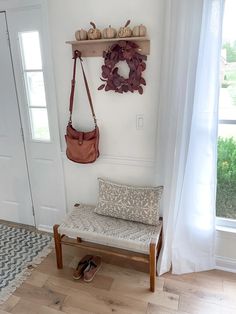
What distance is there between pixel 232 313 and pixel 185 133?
1261mm

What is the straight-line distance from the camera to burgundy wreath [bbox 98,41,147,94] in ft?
5.53

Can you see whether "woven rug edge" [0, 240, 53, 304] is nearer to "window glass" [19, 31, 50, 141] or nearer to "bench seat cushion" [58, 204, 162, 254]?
"bench seat cushion" [58, 204, 162, 254]

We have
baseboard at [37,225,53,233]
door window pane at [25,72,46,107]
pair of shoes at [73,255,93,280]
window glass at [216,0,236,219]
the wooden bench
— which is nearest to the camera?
window glass at [216,0,236,219]

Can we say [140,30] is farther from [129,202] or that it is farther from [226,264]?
[226,264]

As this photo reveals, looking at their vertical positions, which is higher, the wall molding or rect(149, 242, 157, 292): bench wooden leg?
the wall molding

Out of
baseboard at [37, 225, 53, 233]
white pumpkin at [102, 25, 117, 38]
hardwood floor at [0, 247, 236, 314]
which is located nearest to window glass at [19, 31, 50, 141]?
white pumpkin at [102, 25, 117, 38]

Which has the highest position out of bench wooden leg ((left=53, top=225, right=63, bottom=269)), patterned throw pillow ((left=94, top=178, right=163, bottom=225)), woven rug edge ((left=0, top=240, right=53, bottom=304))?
patterned throw pillow ((left=94, top=178, right=163, bottom=225))

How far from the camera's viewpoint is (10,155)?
2.44 m

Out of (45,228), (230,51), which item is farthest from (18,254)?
(230,51)

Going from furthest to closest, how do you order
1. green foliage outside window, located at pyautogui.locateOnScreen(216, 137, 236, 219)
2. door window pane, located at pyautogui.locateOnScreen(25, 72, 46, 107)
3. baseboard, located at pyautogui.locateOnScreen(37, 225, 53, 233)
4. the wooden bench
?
baseboard, located at pyautogui.locateOnScreen(37, 225, 53, 233) < door window pane, located at pyautogui.locateOnScreen(25, 72, 46, 107) < green foliage outside window, located at pyautogui.locateOnScreen(216, 137, 236, 219) < the wooden bench

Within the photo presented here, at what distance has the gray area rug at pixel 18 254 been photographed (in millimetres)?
1904

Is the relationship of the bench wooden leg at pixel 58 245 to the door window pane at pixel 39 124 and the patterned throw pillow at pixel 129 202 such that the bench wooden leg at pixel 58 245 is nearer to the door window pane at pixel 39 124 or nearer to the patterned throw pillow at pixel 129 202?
the patterned throw pillow at pixel 129 202

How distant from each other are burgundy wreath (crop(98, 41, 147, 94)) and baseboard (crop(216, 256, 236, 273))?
1.52m

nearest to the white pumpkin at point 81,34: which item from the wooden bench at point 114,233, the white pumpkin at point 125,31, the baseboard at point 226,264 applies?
the white pumpkin at point 125,31
